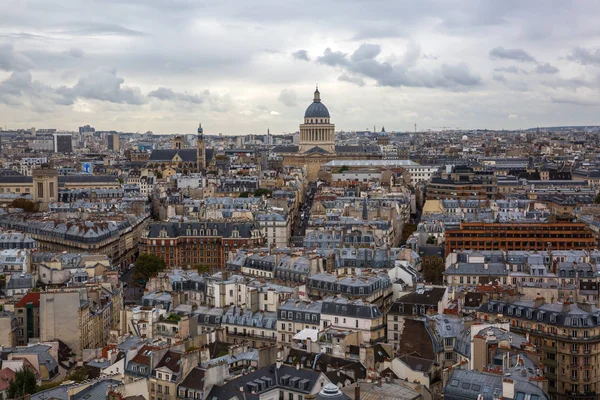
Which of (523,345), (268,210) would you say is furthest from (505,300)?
(268,210)

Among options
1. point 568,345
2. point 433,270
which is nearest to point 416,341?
point 568,345

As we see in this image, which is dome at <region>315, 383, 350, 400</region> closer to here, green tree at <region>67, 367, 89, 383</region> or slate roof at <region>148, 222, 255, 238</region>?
green tree at <region>67, 367, 89, 383</region>

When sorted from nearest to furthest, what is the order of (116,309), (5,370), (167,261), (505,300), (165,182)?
(5,370) < (505,300) < (116,309) < (167,261) < (165,182)

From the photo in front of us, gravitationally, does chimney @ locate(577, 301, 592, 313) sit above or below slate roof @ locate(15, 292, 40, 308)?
above

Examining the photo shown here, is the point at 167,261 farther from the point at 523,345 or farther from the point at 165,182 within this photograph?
the point at 165,182

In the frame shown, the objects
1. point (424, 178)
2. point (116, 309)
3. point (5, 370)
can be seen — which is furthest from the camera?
point (424, 178)

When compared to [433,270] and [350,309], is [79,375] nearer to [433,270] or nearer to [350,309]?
[350,309]

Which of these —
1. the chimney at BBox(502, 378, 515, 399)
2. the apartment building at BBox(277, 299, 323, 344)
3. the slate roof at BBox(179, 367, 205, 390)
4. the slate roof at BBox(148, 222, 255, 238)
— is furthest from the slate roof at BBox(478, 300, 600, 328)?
the slate roof at BBox(148, 222, 255, 238)
